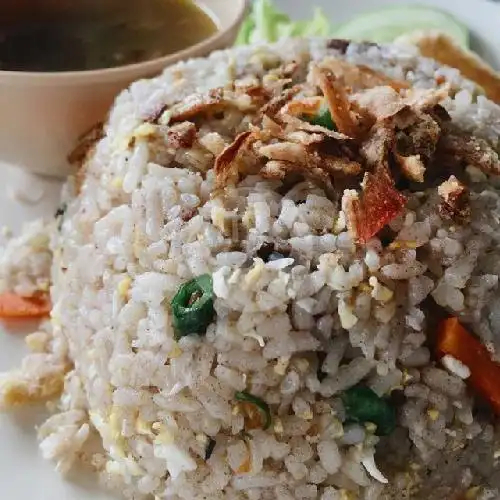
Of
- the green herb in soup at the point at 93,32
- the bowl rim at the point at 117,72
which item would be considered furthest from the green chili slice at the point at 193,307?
the green herb in soup at the point at 93,32

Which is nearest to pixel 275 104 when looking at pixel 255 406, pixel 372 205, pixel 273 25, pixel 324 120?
pixel 324 120

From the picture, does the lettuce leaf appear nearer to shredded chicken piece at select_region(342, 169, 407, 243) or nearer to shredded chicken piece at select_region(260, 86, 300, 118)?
shredded chicken piece at select_region(260, 86, 300, 118)

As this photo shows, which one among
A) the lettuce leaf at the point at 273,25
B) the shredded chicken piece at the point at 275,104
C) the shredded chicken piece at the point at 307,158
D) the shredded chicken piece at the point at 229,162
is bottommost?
the lettuce leaf at the point at 273,25

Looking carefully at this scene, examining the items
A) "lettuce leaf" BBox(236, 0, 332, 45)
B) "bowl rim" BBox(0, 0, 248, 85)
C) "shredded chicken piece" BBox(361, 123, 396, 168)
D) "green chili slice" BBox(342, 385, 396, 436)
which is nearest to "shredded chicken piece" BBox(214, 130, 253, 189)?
"shredded chicken piece" BBox(361, 123, 396, 168)

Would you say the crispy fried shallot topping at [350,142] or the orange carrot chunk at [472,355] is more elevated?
the crispy fried shallot topping at [350,142]

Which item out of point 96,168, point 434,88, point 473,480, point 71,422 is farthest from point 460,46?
point 71,422

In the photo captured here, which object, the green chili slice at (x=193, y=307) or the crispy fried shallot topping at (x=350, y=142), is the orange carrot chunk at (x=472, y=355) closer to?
the crispy fried shallot topping at (x=350, y=142)

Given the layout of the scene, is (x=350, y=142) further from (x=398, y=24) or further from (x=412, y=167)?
(x=398, y=24)

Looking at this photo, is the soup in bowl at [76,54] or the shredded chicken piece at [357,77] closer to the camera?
the shredded chicken piece at [357,77]

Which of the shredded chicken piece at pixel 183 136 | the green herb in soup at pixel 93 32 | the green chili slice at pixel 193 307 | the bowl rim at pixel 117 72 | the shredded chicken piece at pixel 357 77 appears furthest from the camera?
the green herb in soup at pixel 93 32
